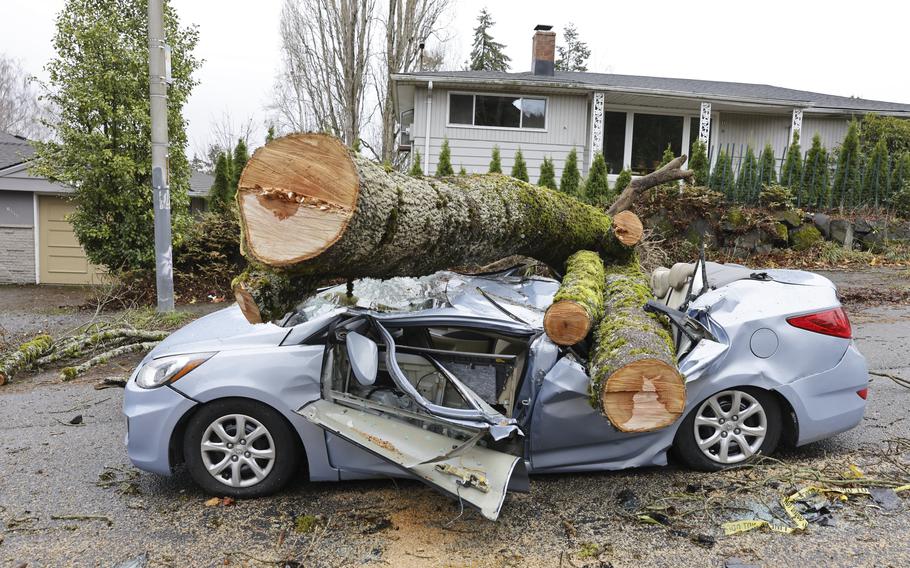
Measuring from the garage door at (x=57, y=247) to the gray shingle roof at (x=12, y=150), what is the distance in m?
1.39

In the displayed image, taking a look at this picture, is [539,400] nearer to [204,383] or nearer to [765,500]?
[765,500]

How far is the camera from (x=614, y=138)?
18078 millimetres

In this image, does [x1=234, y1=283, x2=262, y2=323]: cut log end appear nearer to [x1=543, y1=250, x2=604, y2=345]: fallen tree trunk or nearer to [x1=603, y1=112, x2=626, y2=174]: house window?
[x1=543, y1=250, x2=604, y2=345]: fallen tree trunk

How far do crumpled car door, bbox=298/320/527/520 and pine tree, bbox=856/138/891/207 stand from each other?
14.3m

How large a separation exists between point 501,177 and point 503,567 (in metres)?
2.57

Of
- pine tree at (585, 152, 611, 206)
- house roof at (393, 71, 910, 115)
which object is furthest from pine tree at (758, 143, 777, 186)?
pine tree at (585, 152, 611, 206)

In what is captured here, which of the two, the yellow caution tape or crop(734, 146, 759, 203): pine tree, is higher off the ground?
crop(734, 146, 759, 203): pine tree

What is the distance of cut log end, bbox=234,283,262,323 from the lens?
346cm

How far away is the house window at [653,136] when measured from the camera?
59.3 ft

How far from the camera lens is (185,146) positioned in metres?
12.0

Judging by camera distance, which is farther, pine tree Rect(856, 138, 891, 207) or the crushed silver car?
pine tree Rect(856, 138, 891, 207)

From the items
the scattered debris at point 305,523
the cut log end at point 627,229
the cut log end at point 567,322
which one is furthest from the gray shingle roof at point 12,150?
the cut log end at point 567,322

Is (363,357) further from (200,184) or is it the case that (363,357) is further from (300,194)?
(200,184)

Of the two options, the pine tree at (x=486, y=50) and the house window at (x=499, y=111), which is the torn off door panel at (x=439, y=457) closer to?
the house window at (x=499, y=111)
